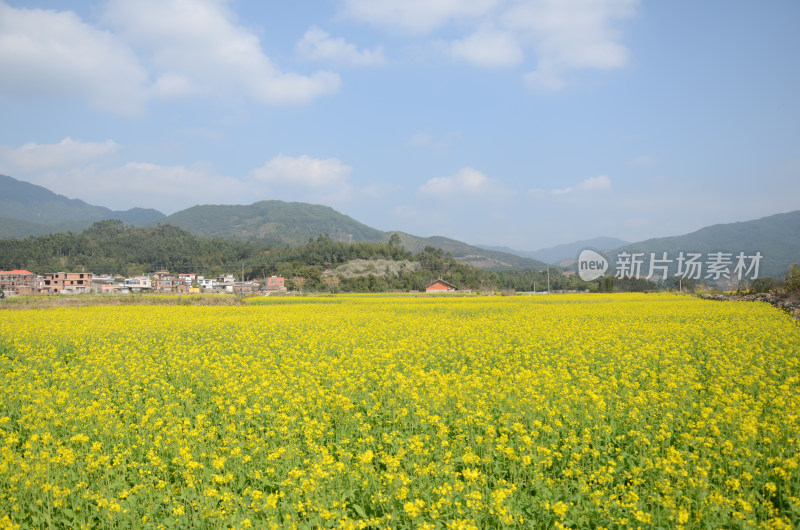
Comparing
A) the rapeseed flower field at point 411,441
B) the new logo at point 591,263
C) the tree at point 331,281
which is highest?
the new logo at point 591,263

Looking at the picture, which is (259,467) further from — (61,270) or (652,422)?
(61,270)

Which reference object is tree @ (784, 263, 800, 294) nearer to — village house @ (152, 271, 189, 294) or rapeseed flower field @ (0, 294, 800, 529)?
rapeseed flower field @ (0, 294, 800, 529)

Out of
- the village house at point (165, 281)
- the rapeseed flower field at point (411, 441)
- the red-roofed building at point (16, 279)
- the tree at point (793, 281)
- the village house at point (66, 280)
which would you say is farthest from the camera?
the village house at point (165, 281)

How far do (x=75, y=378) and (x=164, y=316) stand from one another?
1444cm

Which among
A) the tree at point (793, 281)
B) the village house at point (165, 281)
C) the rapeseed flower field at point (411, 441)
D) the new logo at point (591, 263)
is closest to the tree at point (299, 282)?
the village house at point (165, 281)

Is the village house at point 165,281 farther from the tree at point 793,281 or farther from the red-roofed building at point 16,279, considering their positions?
the tree at point 793,281

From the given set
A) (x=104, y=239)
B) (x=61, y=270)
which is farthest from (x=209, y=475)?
(x=104, y=239)

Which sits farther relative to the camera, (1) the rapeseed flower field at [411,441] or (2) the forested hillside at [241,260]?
(2) the forested hillside at [241,260]

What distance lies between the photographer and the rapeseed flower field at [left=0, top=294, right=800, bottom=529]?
466 cm

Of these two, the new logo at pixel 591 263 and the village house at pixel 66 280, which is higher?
the new logo at pixel 591 263

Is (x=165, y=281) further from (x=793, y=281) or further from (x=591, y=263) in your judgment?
(x=793, y=281)

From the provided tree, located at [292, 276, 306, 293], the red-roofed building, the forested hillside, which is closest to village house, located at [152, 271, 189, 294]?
the forested hillside

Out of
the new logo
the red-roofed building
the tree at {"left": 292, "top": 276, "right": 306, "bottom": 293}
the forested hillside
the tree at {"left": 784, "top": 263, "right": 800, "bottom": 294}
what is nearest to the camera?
the tree at {"left": 784, "top": 263, "right": 800, "bottom": 294}

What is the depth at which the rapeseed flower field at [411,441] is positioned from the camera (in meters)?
4.66
